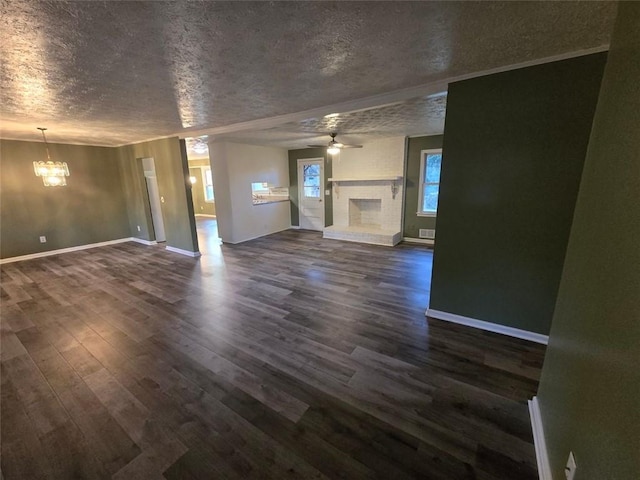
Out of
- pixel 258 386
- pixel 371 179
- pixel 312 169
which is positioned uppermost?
pixel 312 169

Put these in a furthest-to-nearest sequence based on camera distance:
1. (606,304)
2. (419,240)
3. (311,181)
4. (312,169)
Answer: (311,181), (312,169), (419,240), (606,304)

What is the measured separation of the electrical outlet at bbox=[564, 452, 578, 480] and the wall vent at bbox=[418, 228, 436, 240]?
5019 millimetres

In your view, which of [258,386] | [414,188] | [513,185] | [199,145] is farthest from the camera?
[199,145]

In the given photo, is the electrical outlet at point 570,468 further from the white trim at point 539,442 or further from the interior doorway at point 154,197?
the interior doorway at point 154,197

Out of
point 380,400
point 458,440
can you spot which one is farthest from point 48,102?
point 458,440

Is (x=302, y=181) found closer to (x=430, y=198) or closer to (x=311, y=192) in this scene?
(x=311, y=192)

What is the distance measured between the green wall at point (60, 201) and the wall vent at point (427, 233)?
7.28m

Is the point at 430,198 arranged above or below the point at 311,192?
Result: below

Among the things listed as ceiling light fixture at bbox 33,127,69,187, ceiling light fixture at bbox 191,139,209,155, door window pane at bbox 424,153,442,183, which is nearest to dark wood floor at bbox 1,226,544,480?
ceiling light fixture at bbox 33,127,69,187

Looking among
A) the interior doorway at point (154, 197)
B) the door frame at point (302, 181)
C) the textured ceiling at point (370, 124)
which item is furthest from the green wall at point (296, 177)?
the interior doorway at point (154, 197)

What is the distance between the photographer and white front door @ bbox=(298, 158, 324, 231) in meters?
6.97

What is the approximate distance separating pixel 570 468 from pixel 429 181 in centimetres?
531

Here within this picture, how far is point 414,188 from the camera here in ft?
19.1

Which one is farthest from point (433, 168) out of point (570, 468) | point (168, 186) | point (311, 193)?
point (168, 186)
